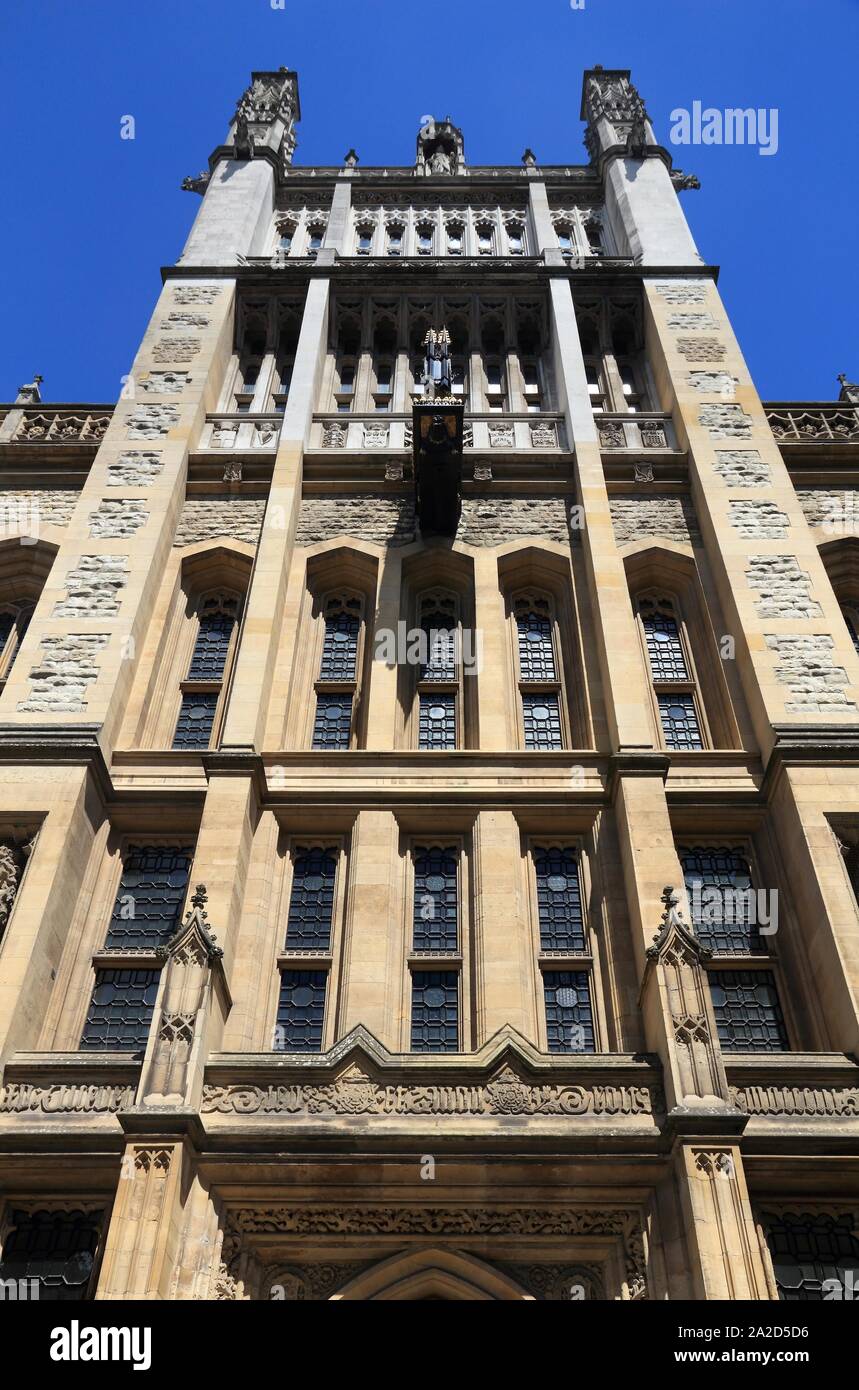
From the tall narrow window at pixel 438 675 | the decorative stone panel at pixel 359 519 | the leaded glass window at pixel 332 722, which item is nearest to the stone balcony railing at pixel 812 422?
the decorative stone panel at pixel 359 519

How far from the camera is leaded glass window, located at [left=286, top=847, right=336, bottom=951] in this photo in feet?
48.2

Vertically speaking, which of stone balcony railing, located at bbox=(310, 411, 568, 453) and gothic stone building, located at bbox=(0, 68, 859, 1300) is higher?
stone balcony railing, located at bbox=(310, 411, 568, 453)

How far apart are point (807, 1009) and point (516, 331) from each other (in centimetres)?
1641

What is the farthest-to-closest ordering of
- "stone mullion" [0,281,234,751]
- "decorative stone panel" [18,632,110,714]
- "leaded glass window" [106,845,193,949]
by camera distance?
1. "stone mullion" [0,281,234,751]
2. "decorative stone panel" [18,632,110,714]
3. "leaded glass window" [106,845,193,949]

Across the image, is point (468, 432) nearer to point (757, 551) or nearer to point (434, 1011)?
point (757, 551)

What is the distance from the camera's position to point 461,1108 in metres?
11.9

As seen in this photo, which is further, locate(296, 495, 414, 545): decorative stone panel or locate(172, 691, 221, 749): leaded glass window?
locate(296, 495, 414, 545): decorative stone panel

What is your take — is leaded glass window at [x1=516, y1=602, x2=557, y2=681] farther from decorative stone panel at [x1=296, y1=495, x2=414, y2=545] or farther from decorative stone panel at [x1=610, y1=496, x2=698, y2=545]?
decorative stone panel at [x1=296, y1=495, x2=414, y2=545]

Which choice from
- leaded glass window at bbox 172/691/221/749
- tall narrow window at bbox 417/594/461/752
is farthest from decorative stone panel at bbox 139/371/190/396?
leaded glass window at bbox 172/691/221/749

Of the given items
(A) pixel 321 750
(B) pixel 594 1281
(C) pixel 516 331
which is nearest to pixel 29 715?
(A) pixel 321 750

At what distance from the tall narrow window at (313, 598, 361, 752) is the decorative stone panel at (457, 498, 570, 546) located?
226 cm

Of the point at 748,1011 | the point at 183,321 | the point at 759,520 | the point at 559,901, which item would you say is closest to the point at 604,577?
the point at 759,520

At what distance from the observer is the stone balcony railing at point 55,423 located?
22.2 m
